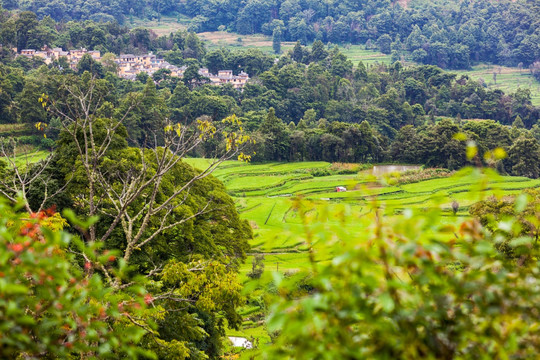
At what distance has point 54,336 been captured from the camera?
19.2ft

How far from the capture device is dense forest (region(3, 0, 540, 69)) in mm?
92688

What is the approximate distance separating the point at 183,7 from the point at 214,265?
111m

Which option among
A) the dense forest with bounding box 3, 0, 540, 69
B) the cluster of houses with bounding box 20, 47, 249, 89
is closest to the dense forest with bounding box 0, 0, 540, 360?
the dense forest with bounding box 3, 0, 540, 69

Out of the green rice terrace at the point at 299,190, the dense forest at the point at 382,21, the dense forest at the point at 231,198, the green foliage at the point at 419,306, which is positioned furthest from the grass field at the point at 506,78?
the green foliage at the point at 419,306

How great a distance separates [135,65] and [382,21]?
172 feet

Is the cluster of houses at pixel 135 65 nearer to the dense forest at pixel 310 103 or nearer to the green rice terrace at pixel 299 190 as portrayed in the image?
the dense forest at pixel 310 103

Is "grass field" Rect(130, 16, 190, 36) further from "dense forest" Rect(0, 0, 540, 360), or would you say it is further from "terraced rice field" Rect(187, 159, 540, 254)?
"terraced rice field" Rect(187, 159, 540, 254)

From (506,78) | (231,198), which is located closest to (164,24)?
(506,78)

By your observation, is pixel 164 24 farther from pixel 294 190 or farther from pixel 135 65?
pixel 294 190

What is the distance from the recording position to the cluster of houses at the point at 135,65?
6241 cm

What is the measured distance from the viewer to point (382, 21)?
102562 mm

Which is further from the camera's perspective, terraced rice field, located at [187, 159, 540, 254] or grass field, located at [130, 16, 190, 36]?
grass field, located at [130, 16, 190, 36]

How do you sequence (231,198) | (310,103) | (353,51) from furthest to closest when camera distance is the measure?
(353,51)
(310,103)
(231,198)

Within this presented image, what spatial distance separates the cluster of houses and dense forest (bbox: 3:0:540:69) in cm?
2571
